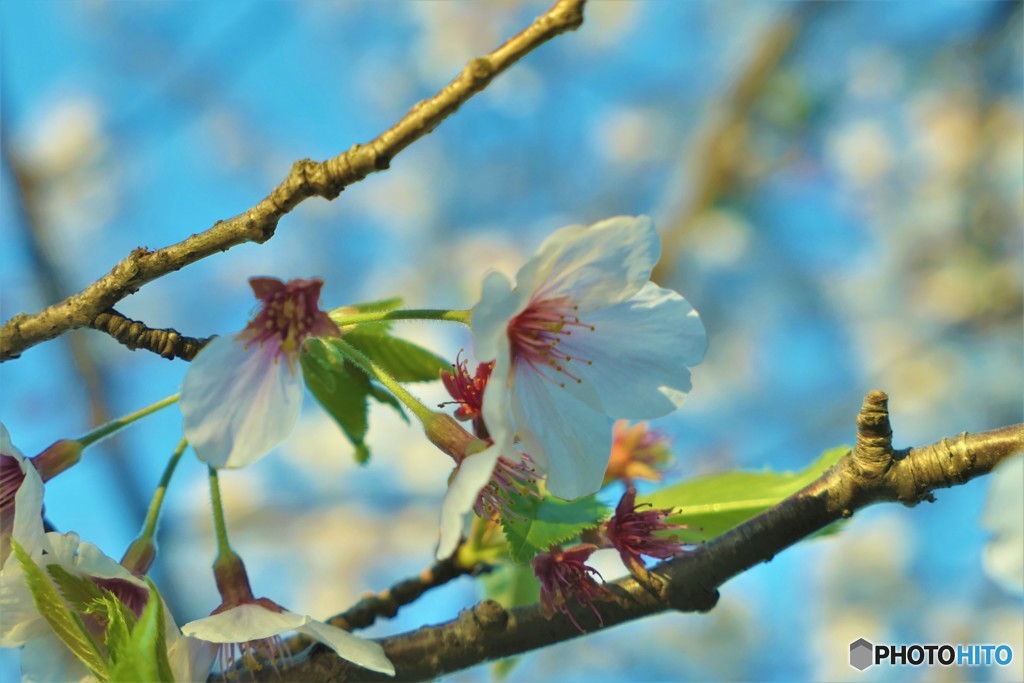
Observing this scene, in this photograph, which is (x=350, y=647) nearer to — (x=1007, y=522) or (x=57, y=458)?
(x=57, y=458)

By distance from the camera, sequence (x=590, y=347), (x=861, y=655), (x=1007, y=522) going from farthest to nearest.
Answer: (x=861, y=655), (x=590, y=347), (x=1007, y=522)

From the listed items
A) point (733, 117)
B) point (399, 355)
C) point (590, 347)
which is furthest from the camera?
point (733, 117)

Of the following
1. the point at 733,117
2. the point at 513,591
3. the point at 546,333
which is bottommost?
the point at 513,591

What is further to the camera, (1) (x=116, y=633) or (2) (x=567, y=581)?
(2) (x=567, y=581)

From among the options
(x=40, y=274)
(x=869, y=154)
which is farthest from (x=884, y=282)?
(x=40, y=274)

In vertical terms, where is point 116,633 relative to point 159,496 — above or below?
below

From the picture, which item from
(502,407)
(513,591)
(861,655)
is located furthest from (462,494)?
(861,655)
